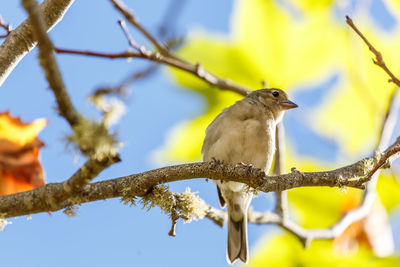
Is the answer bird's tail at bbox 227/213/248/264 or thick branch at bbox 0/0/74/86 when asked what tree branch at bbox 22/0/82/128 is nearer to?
thick branch at bbox 0/0/74/86

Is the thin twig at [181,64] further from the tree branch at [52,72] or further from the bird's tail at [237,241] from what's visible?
the bird's tail at [237,241]

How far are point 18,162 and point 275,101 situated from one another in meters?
3.52

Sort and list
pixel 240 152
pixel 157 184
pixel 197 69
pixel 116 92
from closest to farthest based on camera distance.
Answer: pixel 116 92
pixel 157 184
pixel 197 69
pixel 240 152

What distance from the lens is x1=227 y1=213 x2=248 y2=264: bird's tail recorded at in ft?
19.4

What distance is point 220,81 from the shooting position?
558cm

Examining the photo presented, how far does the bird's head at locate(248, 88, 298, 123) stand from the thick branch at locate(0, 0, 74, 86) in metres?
3.09

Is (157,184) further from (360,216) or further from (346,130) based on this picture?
(346,130)

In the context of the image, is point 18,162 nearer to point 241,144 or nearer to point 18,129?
point 18,129

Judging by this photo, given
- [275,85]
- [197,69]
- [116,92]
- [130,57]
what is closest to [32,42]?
[130,57]

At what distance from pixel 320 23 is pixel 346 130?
1508 mm

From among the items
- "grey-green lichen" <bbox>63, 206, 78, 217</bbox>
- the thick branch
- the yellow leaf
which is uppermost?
the thick branch

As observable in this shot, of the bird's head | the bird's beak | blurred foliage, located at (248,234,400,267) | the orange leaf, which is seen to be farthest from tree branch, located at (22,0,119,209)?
the bird's beak

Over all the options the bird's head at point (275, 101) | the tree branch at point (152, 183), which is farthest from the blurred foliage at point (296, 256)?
the bird's head at point (275, 101)

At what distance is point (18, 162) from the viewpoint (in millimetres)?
3689
